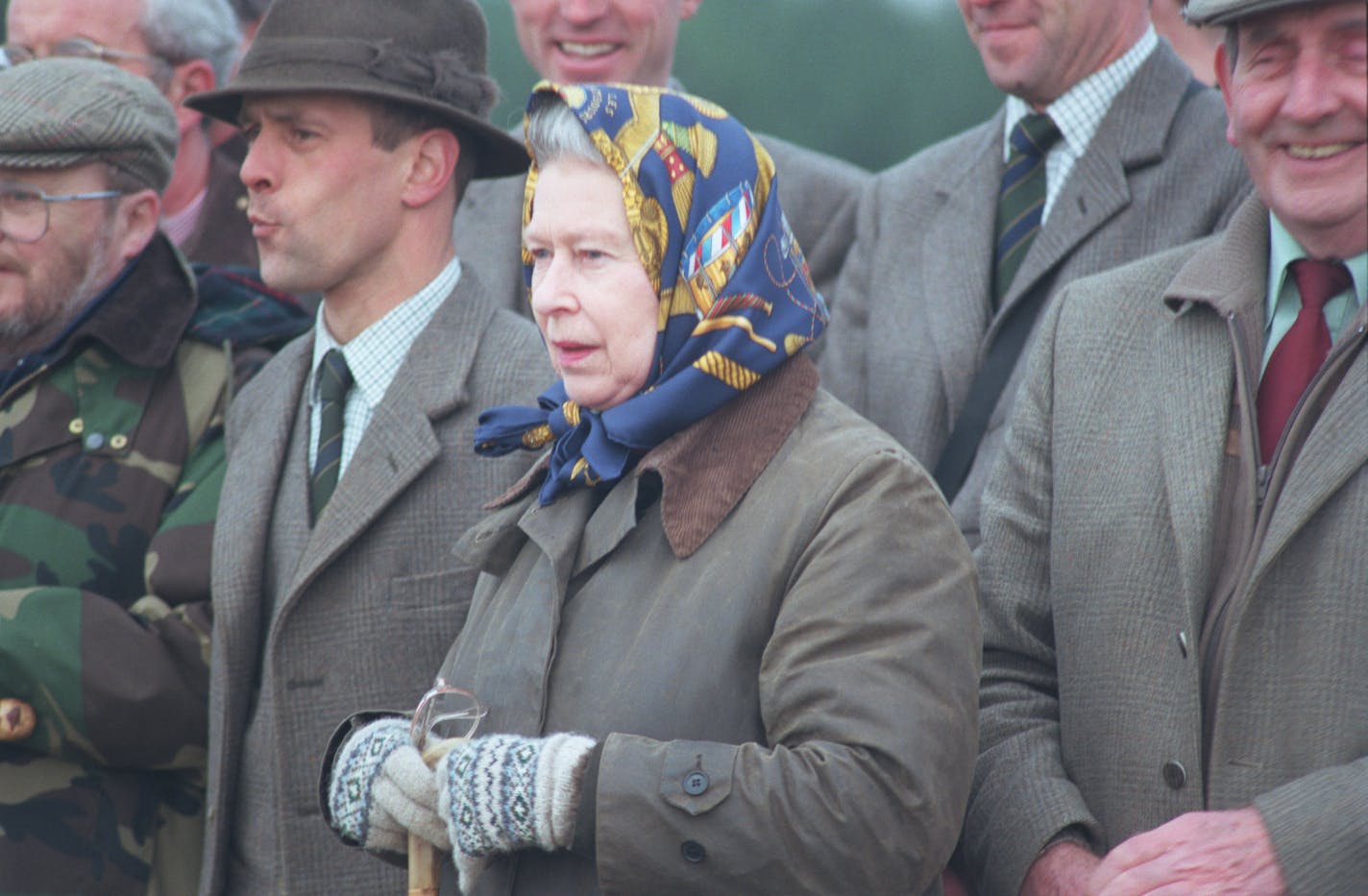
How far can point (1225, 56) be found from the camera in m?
2.88

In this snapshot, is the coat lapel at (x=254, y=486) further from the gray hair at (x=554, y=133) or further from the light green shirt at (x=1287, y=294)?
the light green shirt at (x=1287, y=294)

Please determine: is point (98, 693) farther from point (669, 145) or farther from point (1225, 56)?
Answer: point (1225, 56)

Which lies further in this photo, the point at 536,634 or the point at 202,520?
the point at 202,520

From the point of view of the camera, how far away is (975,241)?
3980 millimetres

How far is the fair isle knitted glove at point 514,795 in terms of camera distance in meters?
2.38

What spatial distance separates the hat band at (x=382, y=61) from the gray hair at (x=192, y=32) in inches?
57.1

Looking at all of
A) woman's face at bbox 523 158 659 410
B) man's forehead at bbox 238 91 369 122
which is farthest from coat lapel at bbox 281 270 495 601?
woman's face at bbox 523 158 659 410

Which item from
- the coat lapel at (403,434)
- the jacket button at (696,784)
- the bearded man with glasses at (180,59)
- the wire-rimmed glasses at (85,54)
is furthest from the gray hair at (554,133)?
the wire-rimmed glasses at (85,54)

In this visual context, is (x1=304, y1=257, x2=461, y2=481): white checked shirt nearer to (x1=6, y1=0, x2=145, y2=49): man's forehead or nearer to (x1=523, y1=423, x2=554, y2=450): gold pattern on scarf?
(x1=523, y1=423, x2=554, y2=450): gold pattern on scarf

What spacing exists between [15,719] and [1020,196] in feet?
8.03

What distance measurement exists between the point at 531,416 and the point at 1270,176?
126 centimetres

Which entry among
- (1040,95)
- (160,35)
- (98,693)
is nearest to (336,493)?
(98,693)

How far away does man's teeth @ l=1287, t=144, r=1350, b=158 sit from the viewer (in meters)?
2.66

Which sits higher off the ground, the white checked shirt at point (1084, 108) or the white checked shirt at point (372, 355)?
the white checked shirt at point (1084, 108)
